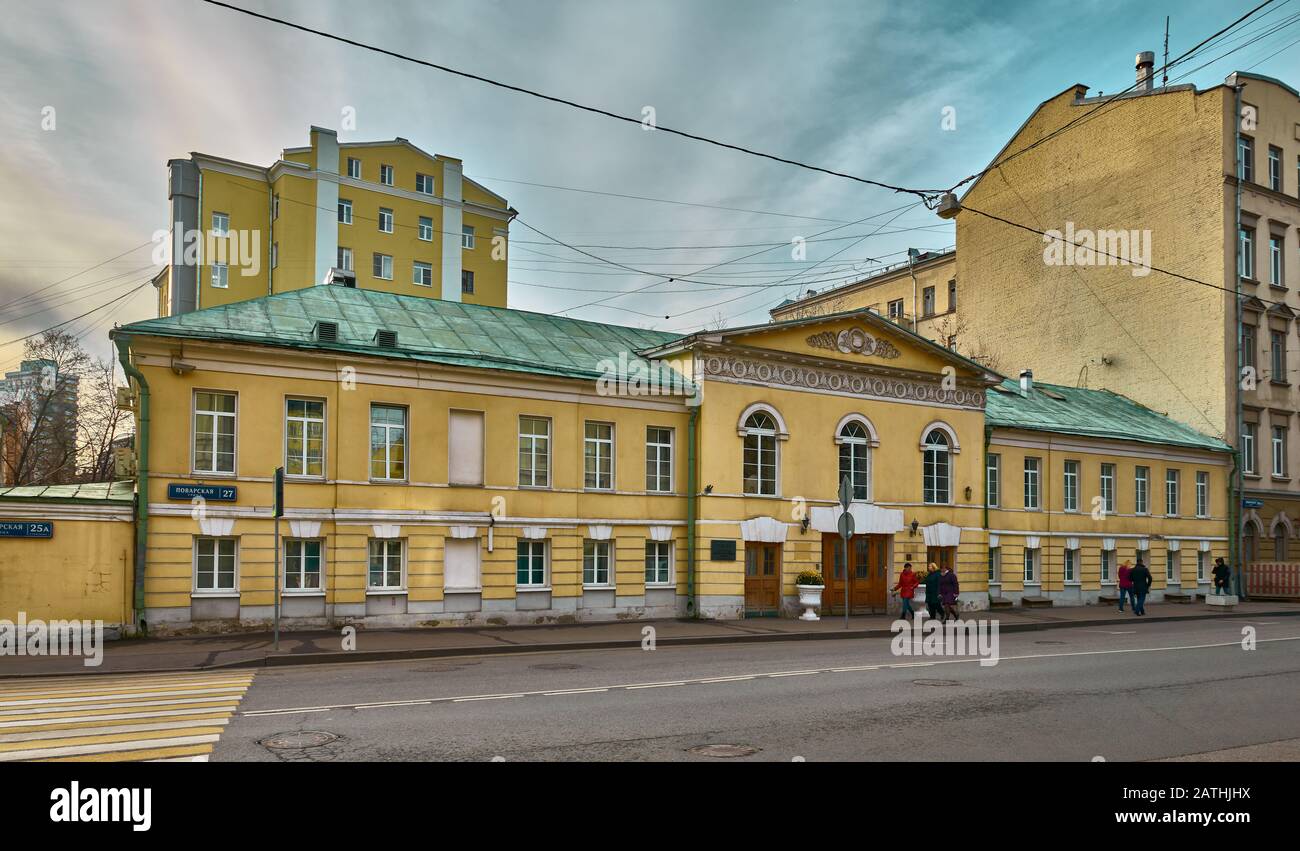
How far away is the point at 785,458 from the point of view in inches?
1067

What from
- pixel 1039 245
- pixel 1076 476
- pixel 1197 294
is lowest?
pixel 1076 476

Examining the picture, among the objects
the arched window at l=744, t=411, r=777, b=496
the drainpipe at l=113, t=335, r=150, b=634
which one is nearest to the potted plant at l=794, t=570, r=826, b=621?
the arched window at l=744, t=411, r=777, b=496

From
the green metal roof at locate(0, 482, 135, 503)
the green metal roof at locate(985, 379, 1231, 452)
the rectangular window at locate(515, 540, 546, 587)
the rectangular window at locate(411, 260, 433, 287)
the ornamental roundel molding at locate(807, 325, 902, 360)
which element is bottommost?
the rectangular window at locate(515, 540, 546, 587)

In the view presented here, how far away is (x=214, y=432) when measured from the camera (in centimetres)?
2061

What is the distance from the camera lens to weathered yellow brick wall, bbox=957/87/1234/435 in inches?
1539

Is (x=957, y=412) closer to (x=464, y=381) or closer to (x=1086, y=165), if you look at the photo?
(x=464, y=381)

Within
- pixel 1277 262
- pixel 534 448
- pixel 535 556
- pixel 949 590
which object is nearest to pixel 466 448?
pixel 534 448

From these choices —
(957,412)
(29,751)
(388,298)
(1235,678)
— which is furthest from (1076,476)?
(29,751)

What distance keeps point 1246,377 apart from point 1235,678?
2955cm

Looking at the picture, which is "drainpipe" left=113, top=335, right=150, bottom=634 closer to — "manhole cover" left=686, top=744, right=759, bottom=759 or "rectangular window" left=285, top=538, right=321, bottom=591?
"rectangular window" left=285, top=538, right=321, bottom=591

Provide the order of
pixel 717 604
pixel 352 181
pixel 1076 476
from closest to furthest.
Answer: pixel 717 604 < pixel 1076 476 < pixel 352 181

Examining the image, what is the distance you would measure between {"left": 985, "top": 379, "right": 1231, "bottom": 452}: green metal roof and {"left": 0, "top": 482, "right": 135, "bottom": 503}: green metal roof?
24849mm

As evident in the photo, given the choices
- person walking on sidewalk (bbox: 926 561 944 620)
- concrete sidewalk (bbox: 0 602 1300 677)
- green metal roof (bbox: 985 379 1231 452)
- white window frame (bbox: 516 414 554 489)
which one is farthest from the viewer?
green metal roof (bbox: 985 379 1231 452)

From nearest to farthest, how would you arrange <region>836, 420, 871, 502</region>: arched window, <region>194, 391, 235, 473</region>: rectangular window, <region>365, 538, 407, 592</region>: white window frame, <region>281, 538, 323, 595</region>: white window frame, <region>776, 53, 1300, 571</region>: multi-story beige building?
1. <region>194, 391, 235, 473</region>: rectangular window
2. <region>281, 538, 323, 595</region>: white window frame
3. <region>365, 538, 407, 592</region>: white window frame
4. <region>836, 420, 871, 502</region>: arched window
5. <region>776, 53, 1300, 571</region>: multi-story beige building
